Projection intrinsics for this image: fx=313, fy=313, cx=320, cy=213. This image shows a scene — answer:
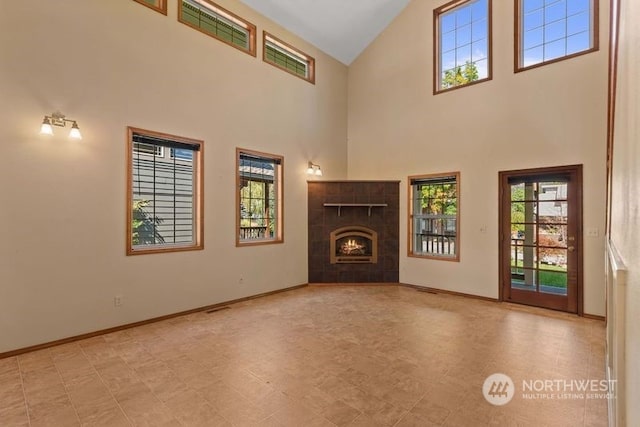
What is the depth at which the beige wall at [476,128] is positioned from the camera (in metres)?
4.43

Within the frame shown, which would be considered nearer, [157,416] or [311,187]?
[157,416]

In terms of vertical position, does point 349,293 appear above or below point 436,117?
below

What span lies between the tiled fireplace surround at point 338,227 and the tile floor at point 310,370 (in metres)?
1.91

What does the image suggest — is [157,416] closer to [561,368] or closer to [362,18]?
[561,368]

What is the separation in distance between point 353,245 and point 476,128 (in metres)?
3.23

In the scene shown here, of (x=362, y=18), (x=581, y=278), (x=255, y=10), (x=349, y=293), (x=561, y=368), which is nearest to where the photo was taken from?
(x=561, y=368)

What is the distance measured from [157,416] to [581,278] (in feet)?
17.9

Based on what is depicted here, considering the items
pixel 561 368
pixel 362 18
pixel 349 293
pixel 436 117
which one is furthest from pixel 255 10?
pixel 561 368

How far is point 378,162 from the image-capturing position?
6969mm

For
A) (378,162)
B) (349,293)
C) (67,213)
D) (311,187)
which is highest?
(378,162)

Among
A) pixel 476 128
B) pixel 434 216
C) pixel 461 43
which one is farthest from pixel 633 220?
pixel 461 43

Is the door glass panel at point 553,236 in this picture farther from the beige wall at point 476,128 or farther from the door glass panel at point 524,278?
the door glass panel at point 524,278

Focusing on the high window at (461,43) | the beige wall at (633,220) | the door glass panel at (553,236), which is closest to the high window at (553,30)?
the high window at (461,43)

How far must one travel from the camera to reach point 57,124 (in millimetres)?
3510
